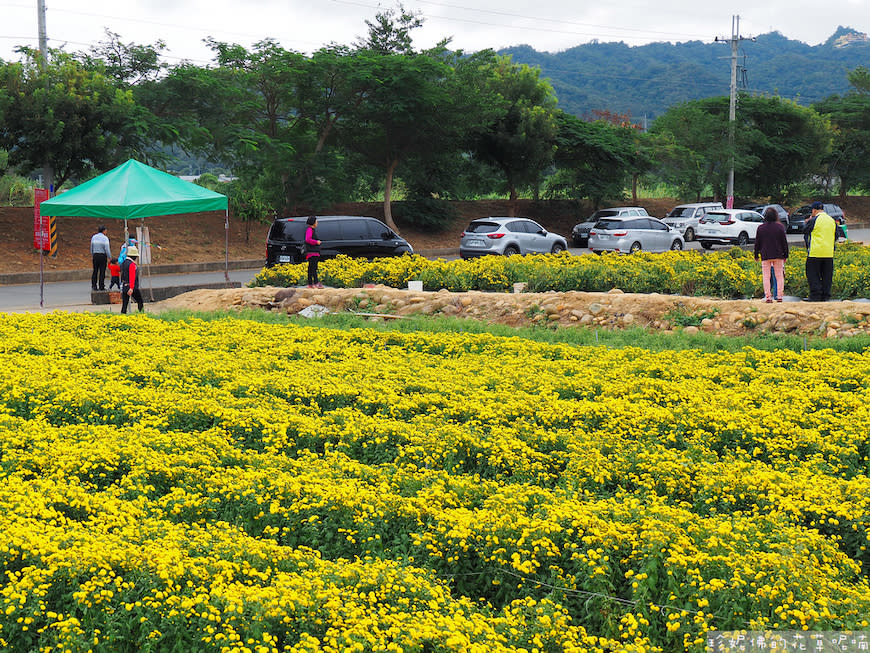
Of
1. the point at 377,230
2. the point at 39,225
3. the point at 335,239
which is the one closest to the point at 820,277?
the point at 377,230

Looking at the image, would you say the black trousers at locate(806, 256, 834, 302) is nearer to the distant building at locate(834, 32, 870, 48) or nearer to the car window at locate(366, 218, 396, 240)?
the car window at locate(366, 218, 396, 240)

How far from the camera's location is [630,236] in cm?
2841

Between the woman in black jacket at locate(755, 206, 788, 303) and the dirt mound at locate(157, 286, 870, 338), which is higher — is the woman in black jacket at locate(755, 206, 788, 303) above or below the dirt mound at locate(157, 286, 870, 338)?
above

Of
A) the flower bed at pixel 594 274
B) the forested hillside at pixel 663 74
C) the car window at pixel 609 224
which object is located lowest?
the flower bed at pixel 594 274

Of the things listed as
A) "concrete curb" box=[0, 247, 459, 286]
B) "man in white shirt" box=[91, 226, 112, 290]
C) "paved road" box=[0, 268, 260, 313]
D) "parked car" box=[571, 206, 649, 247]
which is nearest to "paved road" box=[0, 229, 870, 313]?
"paved road" box=[0, 268, 260, 313]

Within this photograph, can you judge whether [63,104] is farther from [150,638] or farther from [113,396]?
[150,638]

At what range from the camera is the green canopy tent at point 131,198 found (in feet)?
54.5

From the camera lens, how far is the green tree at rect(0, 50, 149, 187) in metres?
23.5

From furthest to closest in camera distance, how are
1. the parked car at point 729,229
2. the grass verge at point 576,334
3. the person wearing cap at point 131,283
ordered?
the parked car at point 729,229
the person wearing cap at point 131,283
the grass verge at point 576,334

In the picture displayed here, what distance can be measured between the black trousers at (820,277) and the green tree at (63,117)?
61.7 feet

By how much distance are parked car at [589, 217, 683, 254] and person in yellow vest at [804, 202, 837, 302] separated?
14275 mm

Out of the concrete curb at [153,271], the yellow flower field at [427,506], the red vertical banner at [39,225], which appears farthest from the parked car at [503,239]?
the yellow flower field at [427,506]

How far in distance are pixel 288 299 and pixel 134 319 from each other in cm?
327

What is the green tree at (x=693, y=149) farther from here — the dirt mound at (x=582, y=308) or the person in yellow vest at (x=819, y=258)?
the dirt mound at (x=582, y=308)
